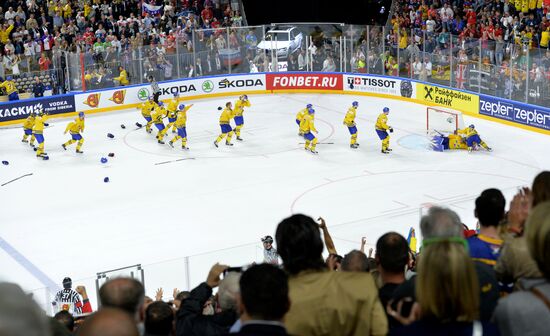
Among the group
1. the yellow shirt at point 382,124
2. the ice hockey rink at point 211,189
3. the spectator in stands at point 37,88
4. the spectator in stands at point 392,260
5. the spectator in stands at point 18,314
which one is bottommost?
the ice hockey rink at point 211,189

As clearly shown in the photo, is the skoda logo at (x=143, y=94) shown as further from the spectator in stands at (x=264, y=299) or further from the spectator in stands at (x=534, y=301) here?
the spectator in stands at (x=534, y=301)

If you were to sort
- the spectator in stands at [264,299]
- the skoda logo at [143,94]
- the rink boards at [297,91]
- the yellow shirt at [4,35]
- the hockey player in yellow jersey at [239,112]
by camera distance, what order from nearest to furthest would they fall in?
the spectator in stands at [264,299]
the hockey player in yellow jersey at [239,112]
the rink boards at [297,91]
the skoda logo at [143,94]
the yellow shirt at [4,35]

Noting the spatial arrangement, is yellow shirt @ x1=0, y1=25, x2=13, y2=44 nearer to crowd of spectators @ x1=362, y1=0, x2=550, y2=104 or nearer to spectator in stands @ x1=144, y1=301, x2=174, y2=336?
crowd of spectators @ x1=362, y1=0, x2=550, y2=104

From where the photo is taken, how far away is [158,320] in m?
5.09

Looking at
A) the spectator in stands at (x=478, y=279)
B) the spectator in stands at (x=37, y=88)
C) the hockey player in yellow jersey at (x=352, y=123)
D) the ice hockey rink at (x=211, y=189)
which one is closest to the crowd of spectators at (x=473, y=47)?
the ice hockey rink at (x=211, y=189)

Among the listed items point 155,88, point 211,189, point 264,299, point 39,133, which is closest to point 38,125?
point 39,133

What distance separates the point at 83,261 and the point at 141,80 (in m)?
15.0

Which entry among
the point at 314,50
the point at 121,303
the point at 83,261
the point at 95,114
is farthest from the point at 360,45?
the point at 121,303

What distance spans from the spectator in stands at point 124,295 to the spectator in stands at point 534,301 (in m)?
1.71

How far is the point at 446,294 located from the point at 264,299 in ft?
2.78

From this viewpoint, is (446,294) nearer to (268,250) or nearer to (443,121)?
(268,250)

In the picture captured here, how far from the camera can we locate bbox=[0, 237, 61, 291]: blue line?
15.0 metres

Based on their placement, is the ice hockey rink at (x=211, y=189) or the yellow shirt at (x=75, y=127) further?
the yellow shirt at (x=75, y=127)

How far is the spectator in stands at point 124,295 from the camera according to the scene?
160 inches
